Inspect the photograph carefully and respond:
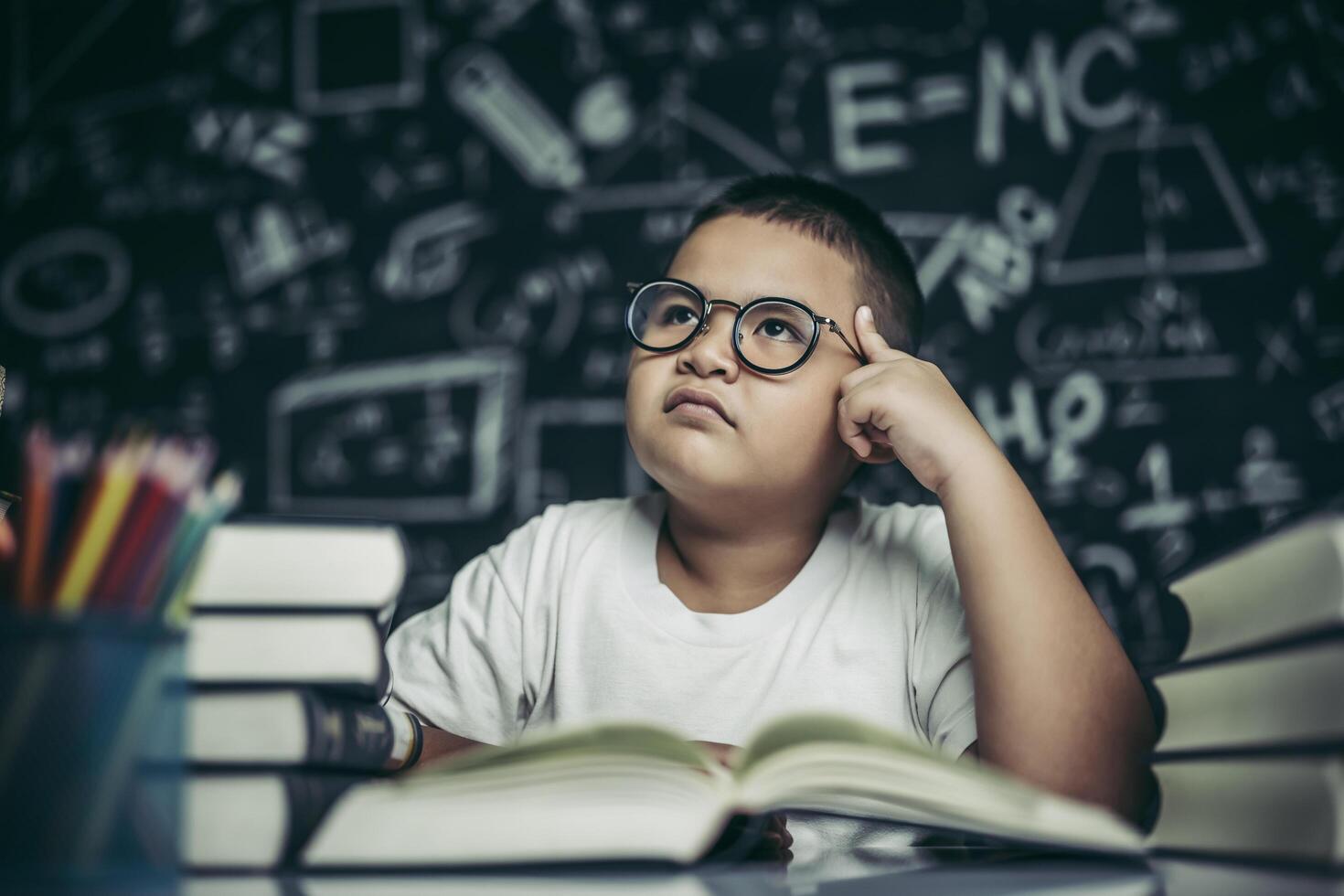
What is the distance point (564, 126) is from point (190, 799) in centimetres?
191

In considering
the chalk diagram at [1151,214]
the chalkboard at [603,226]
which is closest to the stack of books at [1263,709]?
the chalkboard at [603,226]

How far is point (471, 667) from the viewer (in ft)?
3.67

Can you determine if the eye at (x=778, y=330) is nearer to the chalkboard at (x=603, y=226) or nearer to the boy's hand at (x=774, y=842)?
the boy's hand at (x=774, y=842)

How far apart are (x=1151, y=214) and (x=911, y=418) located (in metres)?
1.23

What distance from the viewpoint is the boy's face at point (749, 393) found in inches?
41.9

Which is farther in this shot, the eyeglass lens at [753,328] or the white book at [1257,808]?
the eyeglass lens at [753,328]

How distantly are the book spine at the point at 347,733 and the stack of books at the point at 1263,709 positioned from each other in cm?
43

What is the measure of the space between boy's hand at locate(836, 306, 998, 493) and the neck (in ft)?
0.42

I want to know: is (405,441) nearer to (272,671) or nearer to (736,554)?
(736,554)

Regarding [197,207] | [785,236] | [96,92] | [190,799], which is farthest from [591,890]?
[96,92]

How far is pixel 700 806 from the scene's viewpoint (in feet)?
1.53

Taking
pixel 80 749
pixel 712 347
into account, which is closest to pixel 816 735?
pixel 80 749

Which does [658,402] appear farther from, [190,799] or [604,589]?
[190,799]

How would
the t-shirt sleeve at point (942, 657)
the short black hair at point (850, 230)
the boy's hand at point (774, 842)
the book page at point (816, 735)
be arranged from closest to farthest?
the book page at point (816, 735) → the boy's hand at point (774, 842) → the t-shirt sleeve at point (942, 657) → the short black hair at point (850, 230)
